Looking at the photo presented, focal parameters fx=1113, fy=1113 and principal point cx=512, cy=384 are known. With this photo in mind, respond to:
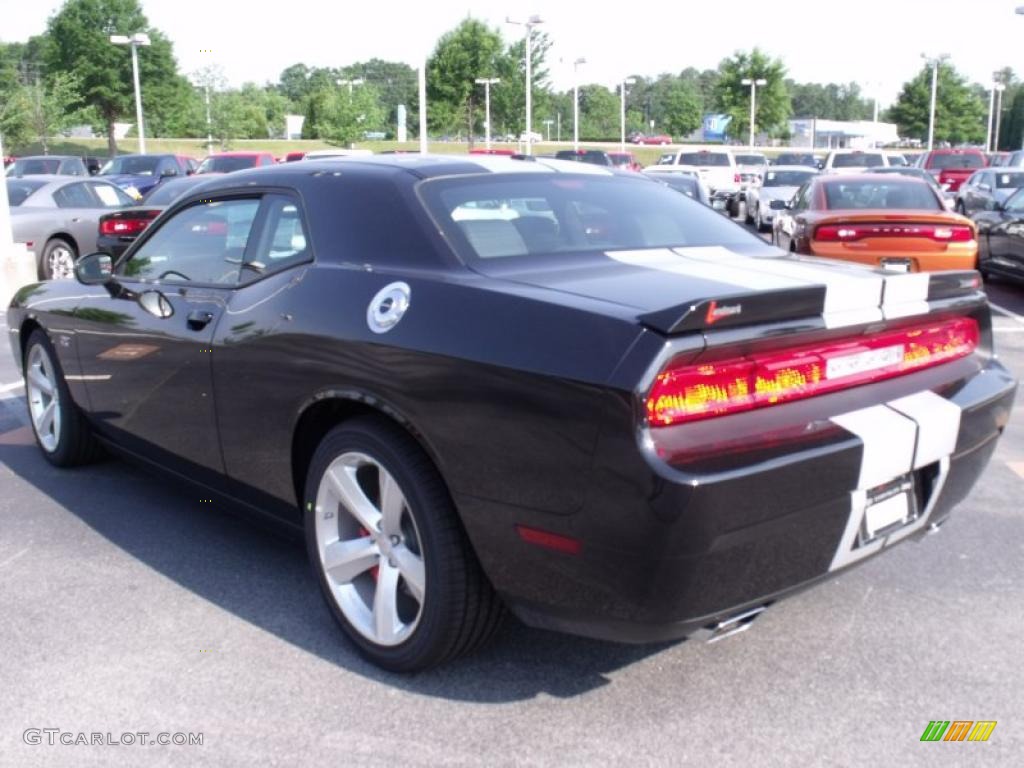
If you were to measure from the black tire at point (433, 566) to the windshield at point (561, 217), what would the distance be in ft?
2.09

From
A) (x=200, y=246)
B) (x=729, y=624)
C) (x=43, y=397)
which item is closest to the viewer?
(x=729, y=624)

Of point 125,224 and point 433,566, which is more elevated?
point 125,224

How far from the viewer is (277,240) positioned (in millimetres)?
4055

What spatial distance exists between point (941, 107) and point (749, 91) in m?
11.9

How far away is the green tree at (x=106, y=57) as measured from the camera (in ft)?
182

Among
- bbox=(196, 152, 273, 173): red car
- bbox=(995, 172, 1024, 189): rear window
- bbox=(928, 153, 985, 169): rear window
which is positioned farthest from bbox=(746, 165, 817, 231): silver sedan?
bbox=(196, 152, 273, 173): red car

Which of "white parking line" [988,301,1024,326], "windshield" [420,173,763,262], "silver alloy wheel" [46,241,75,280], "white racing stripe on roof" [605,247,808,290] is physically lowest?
"white parking line" [988,301,1024,326]

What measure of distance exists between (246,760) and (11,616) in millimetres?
1465

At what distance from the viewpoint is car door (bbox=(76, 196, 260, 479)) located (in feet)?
13.8

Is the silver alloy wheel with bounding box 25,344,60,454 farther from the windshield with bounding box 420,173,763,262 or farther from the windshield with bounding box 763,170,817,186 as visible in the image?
the windshield with bounding box 763,170,817,186

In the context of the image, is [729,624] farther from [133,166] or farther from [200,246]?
[133,166]

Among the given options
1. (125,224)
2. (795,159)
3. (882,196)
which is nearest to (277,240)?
(882,196)

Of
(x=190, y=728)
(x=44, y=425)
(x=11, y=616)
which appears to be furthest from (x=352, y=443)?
(x=44, y=425)

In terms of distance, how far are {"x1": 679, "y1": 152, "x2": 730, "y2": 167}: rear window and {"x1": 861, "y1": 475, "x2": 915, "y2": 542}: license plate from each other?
28.6 metres
